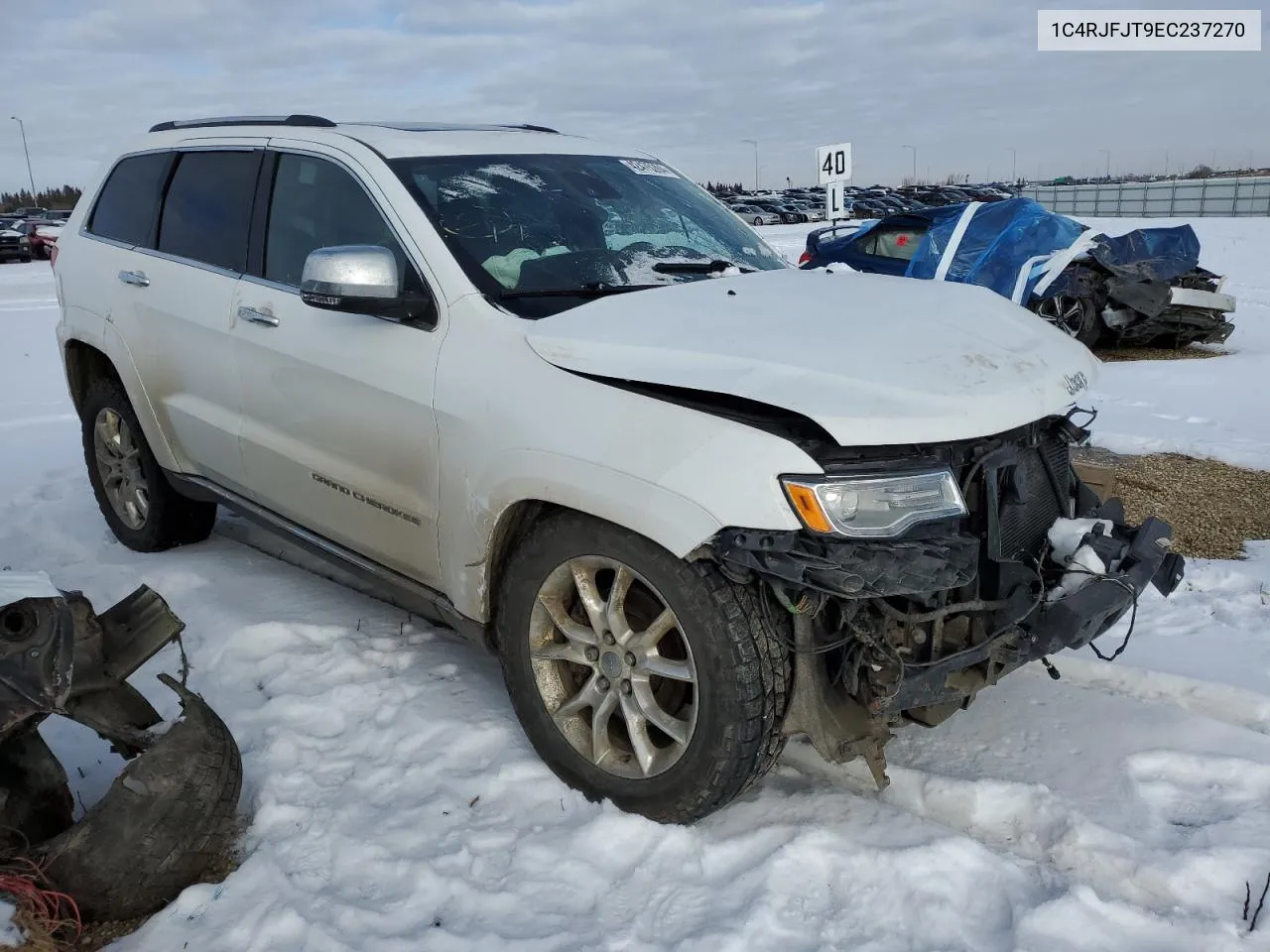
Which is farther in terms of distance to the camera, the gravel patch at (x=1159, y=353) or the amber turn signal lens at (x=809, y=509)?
the gravel patch at (x=1159, y=353)

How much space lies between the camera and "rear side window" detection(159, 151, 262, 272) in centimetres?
421

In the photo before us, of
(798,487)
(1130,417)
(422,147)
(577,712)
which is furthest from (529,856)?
(1130,417)

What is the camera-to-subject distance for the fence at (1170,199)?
118 ft

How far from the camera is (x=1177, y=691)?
3678 millimetres

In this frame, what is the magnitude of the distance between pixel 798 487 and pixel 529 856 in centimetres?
126

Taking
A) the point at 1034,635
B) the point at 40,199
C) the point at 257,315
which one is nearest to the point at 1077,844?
the point at 1034,635

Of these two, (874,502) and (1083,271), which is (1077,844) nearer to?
(874,502)

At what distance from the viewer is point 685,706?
2979mm

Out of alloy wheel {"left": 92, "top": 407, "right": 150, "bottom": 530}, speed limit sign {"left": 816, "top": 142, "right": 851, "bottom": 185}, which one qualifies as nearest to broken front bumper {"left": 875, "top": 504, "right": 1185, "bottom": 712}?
alloy wheel {"left": 92, "top": 407, "right": 150, "bottom": 530}

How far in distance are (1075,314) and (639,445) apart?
31.5 feet

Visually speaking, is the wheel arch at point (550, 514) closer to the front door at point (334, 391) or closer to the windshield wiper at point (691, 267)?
the front door at point (334, 391)

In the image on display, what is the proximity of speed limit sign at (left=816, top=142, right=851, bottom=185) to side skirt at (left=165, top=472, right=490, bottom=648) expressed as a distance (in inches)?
448

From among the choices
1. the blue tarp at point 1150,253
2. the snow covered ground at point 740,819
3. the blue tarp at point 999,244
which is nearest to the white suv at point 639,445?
the snow covered ground at point 740,819

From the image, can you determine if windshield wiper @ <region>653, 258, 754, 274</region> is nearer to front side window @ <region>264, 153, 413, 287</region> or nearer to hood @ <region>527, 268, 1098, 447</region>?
hood @ <region>527, 268, 1098, 447</region>
